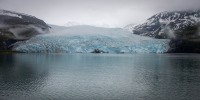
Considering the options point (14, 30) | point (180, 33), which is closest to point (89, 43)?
point (14, 30)

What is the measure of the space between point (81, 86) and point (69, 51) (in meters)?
71.9

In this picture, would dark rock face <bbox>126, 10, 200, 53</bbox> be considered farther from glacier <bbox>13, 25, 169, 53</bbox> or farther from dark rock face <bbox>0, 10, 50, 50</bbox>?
dark rock face <bbox>0, 10, 50, 50</bbox>

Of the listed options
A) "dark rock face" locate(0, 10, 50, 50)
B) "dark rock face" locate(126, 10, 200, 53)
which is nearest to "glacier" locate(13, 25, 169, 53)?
"dark rock face" locate(0, 10, 50, 50)

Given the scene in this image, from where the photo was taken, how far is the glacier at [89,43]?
3809 inches

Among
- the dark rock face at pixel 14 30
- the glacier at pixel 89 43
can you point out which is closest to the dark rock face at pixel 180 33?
the glacier at pixel 89 43

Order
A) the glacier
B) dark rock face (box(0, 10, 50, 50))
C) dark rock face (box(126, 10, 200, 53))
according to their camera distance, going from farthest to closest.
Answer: dark rock face (box(126, 10, 200, 53)), dark rock face (box(0, 10, 50, 50)), the glacier

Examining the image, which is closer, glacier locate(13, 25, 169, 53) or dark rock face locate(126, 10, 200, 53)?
glacier locate(13, 25, 169, 53)

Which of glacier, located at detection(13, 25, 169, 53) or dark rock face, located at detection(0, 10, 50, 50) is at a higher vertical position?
dark rock face, located at detection(0, 10, 50, 50)

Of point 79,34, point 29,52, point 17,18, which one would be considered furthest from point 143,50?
point 17,18

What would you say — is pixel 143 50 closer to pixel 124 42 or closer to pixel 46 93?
pixel 124 42

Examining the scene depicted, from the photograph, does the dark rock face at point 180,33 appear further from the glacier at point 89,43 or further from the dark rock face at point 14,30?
the dark rock face at point 14,30

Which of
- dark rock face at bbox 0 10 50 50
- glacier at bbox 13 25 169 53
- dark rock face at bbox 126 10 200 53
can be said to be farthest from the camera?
dark rock face at bbox 126 10 200 53

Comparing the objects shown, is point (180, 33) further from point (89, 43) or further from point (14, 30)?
point (14, 30)

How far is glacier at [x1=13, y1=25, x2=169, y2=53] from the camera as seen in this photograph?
9675 centimetres
